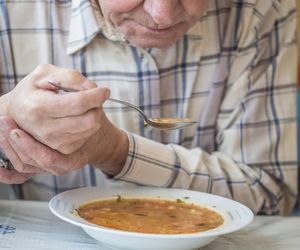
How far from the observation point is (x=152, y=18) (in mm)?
1240

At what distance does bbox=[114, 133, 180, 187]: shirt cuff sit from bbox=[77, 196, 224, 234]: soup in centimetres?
10

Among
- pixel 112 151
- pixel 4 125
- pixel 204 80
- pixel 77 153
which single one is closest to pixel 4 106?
pixel 4 125

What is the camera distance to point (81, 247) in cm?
105

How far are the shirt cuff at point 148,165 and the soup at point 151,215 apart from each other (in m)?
0.10

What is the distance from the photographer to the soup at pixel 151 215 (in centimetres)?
102

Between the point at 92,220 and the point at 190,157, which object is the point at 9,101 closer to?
the point at 92,220

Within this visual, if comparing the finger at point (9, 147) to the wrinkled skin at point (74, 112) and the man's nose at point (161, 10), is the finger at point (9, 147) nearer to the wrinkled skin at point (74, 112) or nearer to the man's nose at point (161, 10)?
the wrinkled skin at point (74, 112)

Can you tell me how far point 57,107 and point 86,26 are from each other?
0.48 metres

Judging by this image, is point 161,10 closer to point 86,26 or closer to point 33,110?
point 86,26

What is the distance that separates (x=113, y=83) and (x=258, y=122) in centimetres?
38

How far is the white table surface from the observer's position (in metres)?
1.06

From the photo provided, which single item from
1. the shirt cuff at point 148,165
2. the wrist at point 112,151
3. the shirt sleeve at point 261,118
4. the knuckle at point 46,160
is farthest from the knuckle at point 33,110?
the shirt sleeve at point 261,118

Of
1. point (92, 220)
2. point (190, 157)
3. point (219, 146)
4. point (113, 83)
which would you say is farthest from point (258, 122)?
point (92, 220)

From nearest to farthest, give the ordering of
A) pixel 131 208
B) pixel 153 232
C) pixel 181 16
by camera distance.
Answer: pixel 153 232 < pixel 131 208 < pixel 181 16
